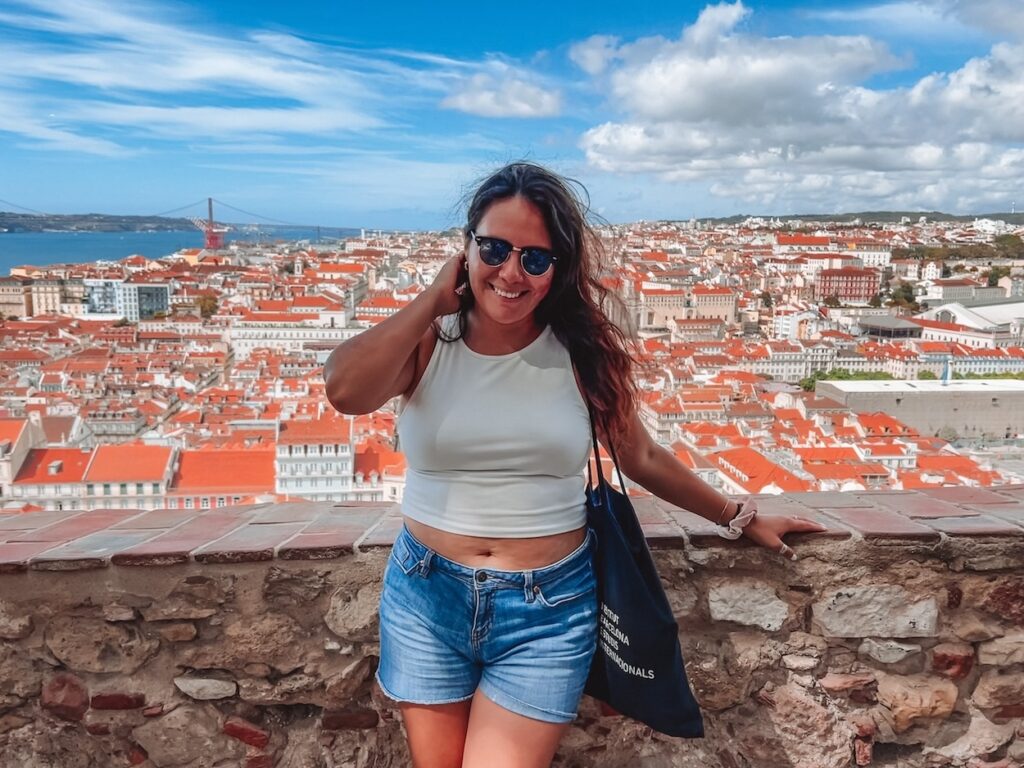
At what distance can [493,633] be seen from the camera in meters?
1.00

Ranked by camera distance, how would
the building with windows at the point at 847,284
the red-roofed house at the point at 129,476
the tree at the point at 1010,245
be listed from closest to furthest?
the red-roofed house at the point at 129,476 → the building with windows at the point at 847,284 → the tree at the point at 1010,245

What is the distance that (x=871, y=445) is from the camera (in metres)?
17.0

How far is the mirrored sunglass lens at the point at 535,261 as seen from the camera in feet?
3.29

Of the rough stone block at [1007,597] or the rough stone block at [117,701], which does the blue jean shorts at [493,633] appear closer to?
the rough stone block at [117,701]

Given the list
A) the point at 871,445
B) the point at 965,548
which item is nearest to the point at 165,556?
the point at 965,548

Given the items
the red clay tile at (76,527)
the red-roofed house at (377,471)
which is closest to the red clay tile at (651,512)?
the red clay tile at (76,527)

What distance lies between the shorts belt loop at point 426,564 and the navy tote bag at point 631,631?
21 cm

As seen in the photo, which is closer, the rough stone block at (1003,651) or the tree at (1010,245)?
the rough stone block at (1003,651)

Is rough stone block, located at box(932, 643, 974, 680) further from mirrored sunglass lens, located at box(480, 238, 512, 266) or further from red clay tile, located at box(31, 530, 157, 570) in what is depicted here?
red clay tile, located at box(31, 530, 157, 570)

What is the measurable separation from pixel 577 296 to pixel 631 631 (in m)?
0.43

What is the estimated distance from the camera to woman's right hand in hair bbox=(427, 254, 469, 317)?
101 cm

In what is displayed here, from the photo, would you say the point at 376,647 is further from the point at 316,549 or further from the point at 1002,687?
the point at 1002,687

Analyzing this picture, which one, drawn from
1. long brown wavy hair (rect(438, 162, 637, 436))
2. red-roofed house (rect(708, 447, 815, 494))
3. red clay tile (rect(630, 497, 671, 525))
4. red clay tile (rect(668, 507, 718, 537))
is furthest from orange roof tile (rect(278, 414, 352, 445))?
long brown wavy hair (rect(438, 162, 637, 436))

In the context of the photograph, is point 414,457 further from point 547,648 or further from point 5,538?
point 5,538
